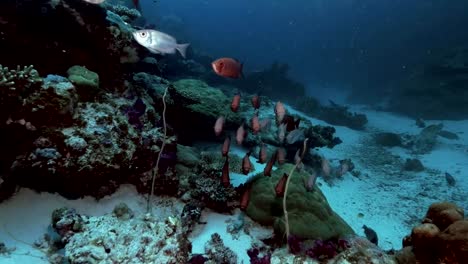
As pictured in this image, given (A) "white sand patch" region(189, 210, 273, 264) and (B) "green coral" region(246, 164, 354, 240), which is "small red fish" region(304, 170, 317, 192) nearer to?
(B) "green coral" region(246, 164, 354, 240)

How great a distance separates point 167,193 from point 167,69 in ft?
39.0

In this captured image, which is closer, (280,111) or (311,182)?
(311,182)

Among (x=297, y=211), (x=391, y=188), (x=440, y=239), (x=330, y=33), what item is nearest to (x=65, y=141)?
(x=297, y=211)

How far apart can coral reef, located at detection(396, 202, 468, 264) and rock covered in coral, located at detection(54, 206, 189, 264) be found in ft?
9.27

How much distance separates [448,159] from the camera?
568 inches

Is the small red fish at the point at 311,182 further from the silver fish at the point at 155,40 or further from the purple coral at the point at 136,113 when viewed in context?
the silver fish at the point at 155,40

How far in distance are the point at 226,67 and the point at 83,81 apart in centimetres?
247

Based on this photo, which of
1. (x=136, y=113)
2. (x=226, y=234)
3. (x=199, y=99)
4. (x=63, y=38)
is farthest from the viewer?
(x=199, y=99)

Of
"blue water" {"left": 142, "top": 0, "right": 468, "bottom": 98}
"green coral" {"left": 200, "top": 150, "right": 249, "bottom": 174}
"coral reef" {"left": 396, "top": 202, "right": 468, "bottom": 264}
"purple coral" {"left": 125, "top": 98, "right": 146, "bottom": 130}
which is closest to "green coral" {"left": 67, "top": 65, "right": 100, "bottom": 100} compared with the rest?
"purple coral" {"left": 125, "top": 98, "right": 146, "bottom": 130}

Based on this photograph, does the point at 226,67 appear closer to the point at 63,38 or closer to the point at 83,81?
the point at 83,81

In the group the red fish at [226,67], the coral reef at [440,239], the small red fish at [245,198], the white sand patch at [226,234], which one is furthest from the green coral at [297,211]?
the red fish at [226,67]

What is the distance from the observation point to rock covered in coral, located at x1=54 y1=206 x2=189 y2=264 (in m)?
3.18

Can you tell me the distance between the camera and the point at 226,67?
171 inches

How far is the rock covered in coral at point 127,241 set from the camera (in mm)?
3178
